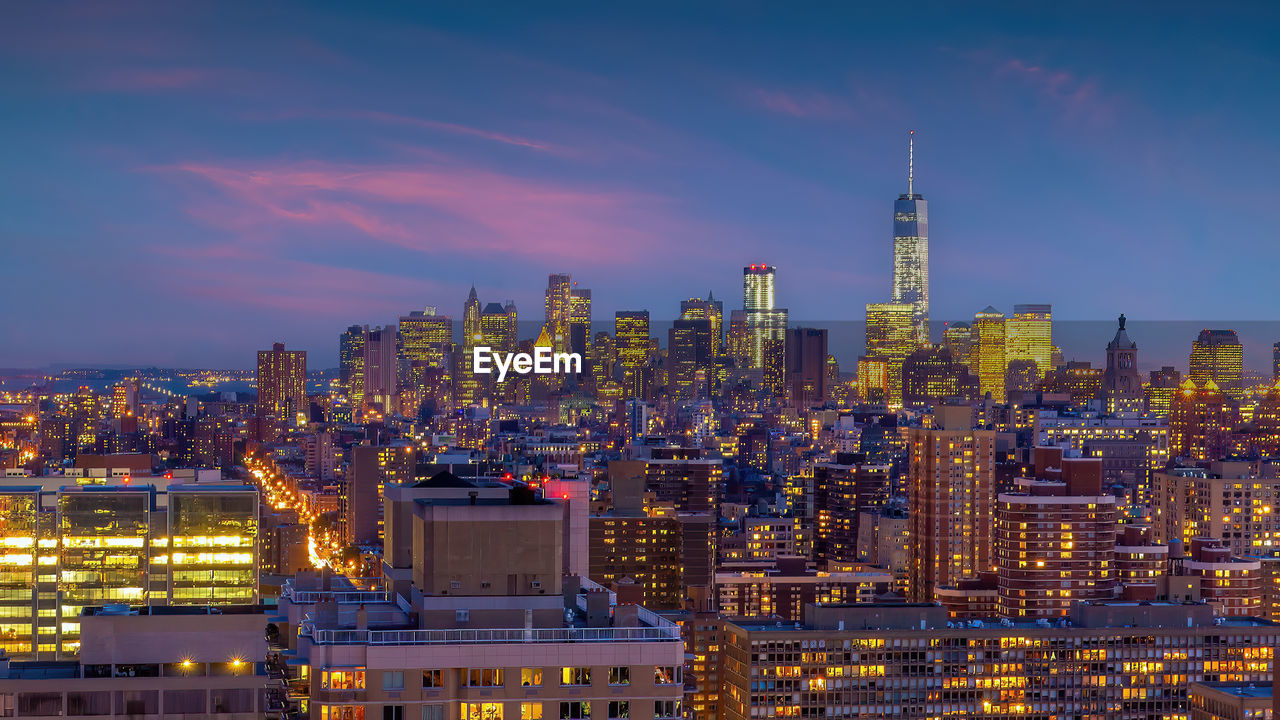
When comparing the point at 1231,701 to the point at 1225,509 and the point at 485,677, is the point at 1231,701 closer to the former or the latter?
the point at 485,677

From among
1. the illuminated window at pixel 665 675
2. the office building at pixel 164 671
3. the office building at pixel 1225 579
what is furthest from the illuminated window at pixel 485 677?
the office building at pixel 1225 579

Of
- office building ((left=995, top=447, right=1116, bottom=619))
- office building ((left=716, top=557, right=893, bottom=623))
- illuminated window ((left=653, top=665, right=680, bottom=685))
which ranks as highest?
illuminated window ((left=653, top=665, right=680, bottom=685))

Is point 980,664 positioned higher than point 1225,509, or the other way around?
point 1225,509

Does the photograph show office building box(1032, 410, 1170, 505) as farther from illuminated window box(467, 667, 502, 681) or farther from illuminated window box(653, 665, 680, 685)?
illuminated window box(467, 667, 502, 681)

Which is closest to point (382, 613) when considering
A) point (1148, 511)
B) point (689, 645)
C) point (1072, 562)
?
point (689, 645)

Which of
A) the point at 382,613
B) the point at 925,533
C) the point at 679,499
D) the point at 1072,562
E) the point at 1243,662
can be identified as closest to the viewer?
the point at 382,613

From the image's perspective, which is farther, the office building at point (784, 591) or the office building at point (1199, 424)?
the office building at point (1199, 424)

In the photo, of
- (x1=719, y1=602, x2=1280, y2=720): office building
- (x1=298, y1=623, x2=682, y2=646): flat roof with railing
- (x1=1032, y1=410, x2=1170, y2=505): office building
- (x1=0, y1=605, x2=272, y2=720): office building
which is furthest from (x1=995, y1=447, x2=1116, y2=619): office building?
(x1=0, y1=605, x2=272, y2=720): office building

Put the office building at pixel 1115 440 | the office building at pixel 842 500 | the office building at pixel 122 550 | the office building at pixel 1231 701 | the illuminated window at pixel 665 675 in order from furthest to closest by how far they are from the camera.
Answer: the office building at pixel 1115 440, the office building at pixel 842 500, the office building at pixel 1231 701, the office building at pixel 122 550, the illuminated window at pixel 665 675

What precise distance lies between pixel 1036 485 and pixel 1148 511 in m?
32.6

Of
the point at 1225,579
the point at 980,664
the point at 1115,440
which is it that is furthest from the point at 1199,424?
the point at 980,664

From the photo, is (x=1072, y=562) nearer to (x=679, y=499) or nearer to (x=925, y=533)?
(x=925, y=533)

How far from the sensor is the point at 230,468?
158750 millimetres

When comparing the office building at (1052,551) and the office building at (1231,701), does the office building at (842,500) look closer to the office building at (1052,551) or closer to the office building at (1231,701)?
the office building at (1052,551)
